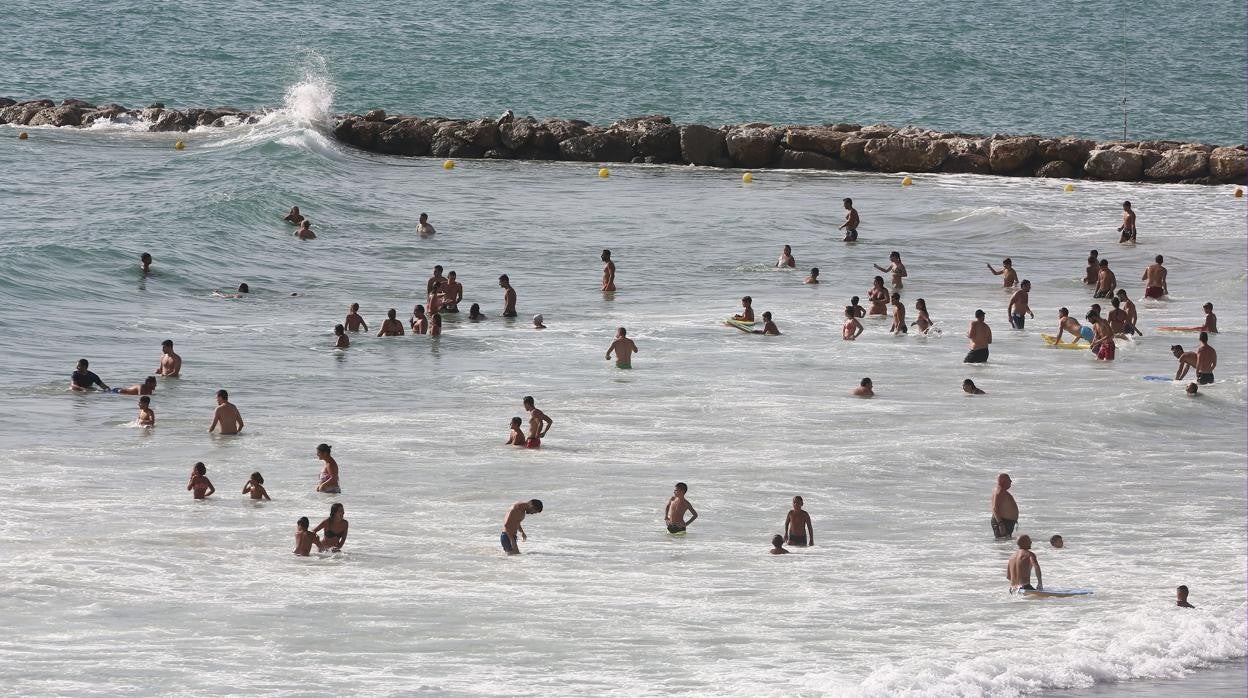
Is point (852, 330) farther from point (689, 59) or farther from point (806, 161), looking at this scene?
point (689, 59)

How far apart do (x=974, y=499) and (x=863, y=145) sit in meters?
26.9

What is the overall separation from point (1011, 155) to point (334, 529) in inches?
1215

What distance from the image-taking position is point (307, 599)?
47.1ft

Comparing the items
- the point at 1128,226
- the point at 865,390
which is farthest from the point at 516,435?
the point at 1128,226

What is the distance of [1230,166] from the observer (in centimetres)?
4134

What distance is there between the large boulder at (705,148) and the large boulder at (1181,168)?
35.2 ft

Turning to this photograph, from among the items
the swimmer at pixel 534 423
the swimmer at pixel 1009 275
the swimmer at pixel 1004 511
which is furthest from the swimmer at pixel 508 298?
the swimmer at pixel 1004 511

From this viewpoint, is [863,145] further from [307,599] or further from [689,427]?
[307,599]

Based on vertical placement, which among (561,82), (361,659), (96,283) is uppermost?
(561,82)

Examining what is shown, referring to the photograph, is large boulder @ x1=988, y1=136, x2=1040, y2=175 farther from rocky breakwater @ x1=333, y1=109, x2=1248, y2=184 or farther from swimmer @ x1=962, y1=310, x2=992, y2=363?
swimmer @ x1=962, y1=310, x2=992, y2=363

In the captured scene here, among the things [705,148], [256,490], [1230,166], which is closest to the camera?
[256,490]

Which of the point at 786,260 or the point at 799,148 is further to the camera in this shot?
the point at 799,148

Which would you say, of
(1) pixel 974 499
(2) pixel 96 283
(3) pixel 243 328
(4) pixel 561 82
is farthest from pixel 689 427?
(4) pixel 561 82

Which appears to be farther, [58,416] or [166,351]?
[166,351]
